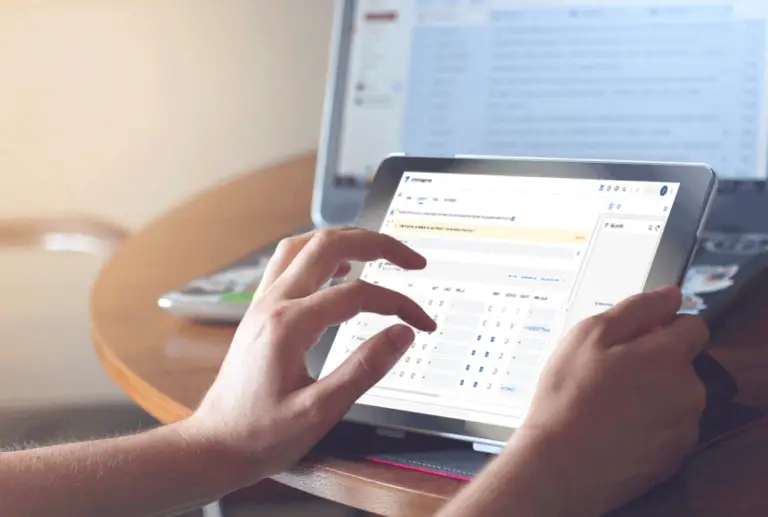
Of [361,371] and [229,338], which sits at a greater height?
[361,371]

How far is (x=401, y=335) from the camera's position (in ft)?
1.75

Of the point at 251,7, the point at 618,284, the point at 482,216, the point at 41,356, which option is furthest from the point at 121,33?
the point at 618,284

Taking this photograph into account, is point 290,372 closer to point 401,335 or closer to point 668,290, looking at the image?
point 401,335

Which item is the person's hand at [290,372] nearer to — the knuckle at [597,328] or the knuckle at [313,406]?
the knuckle at [313,406]

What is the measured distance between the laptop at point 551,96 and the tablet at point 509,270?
0.14 m

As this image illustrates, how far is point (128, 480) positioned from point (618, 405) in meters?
0.30

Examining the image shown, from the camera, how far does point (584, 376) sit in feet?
1.55

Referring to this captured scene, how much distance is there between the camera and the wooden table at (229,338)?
1.61ft

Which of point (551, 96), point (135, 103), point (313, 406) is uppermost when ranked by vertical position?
point (551, 96)

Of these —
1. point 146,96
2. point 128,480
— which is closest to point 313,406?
point 128,480

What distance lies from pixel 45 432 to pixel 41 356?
244 millimetres

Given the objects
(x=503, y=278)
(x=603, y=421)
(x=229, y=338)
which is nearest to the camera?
(x=603, y=421)

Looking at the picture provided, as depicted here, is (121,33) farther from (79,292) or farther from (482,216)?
(482,216)

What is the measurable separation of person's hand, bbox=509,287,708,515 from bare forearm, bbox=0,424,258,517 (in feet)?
0.64
